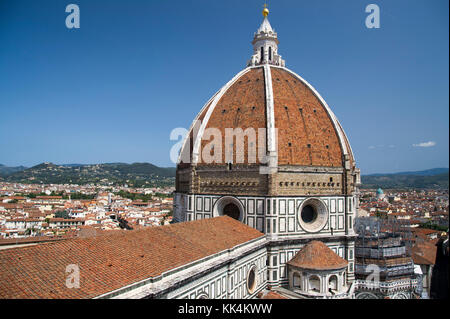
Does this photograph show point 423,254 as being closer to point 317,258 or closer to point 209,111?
point 317,258

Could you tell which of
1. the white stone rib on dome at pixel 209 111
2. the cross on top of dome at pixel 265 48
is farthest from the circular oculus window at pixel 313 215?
the cross on top of dome at pixel 265 48

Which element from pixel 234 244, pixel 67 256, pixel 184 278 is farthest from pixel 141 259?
pixel 234 244

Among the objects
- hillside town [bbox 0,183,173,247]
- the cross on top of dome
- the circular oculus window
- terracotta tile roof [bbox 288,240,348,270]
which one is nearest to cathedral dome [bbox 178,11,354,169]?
the cross on top of dome

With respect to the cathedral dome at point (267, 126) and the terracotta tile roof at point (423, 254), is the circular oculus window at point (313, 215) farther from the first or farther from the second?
the terracotta tile roof at point (423, 254)

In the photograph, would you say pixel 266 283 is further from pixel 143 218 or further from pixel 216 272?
pixel 143 218

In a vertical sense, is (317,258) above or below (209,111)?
below

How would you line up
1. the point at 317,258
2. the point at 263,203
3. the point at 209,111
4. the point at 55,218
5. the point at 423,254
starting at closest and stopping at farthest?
the point at 317,258 < the point at 263,203 < the point at 209,111 < the point at 423,254 < the point at 55,218

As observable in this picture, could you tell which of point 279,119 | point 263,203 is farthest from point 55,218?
point 279,119
